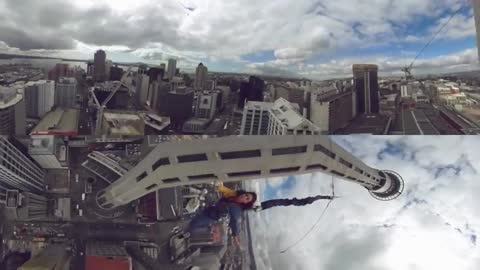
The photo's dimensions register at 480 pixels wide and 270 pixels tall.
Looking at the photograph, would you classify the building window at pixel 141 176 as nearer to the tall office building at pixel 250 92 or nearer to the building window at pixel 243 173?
the building window at pixel 243 173

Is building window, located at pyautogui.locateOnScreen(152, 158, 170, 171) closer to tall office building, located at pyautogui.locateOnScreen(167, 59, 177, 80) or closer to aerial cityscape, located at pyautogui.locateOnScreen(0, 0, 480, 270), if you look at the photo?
aerial cityscape, located at pyautogui.locateOnScreen(0, 0, 480, 270)

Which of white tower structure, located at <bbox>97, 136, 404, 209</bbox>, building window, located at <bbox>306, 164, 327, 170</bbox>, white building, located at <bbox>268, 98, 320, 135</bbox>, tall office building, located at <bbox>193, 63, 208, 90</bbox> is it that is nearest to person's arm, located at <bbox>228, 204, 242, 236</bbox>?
white tower structure, located at <bbox>97, 136, 404, 209</bbox>

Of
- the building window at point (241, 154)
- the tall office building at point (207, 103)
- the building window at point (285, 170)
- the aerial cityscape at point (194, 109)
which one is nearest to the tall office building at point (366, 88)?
the aerial cityscape at point (194, 109)

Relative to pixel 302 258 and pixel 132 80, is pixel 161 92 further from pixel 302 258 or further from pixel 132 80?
pixel 302 258

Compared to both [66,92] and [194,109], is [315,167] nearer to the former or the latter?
[194,109]

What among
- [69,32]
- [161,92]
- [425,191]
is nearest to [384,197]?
[425,191]

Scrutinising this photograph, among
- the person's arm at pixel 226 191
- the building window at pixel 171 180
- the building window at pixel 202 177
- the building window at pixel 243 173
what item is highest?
the building window at pixel 243 173

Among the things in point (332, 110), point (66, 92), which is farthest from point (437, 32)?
point (66, 92)
